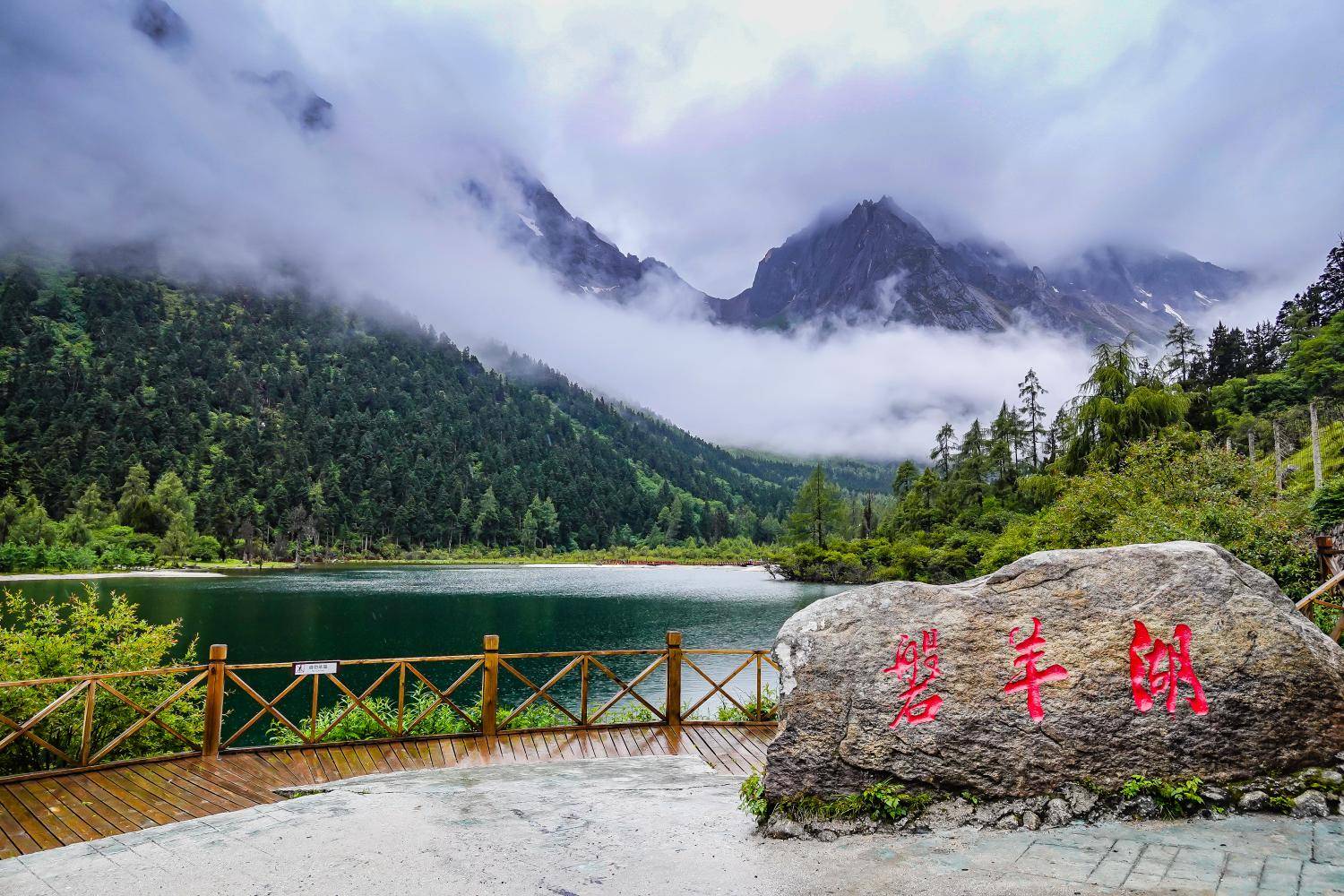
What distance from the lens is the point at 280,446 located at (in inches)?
4392

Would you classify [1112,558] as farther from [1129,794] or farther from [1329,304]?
[1329,304]

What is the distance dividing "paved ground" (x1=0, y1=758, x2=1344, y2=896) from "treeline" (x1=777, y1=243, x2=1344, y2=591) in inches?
458

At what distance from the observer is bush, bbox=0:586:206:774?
7.75 m

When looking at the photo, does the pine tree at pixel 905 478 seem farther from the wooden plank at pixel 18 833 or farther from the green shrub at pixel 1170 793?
the wooden plank at pixel 18 833

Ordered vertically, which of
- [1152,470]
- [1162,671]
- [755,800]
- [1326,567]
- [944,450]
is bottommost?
[755,800]

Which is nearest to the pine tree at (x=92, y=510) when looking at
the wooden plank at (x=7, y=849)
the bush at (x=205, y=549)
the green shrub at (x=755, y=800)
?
the bush at (x=205, y=549)

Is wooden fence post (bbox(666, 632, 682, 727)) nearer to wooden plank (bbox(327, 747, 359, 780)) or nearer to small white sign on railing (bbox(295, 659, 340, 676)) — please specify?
wooden plank (bbox(327, 747, 359, 780))

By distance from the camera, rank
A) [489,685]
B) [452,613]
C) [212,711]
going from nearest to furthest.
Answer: [212,711] → [489,685] → [452,613]

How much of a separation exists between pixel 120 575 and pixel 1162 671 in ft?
239

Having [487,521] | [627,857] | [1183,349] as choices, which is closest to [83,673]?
[627,857]

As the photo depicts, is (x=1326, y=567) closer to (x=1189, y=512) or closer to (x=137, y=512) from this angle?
(x=1189, y=512)

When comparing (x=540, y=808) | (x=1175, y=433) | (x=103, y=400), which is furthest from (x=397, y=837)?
(x=103, y=400)

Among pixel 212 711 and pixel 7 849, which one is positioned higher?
pixel 212 711

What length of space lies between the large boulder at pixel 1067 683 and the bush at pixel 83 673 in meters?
7.82
